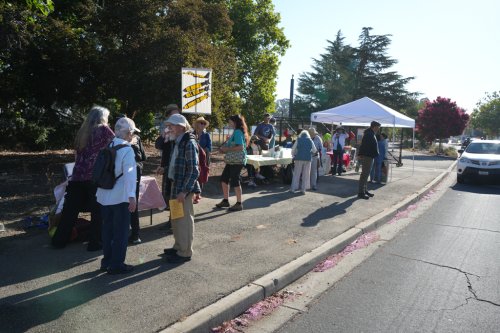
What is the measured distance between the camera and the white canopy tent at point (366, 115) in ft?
49.3

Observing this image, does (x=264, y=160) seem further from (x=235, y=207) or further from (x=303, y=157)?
(x=235, y=207)

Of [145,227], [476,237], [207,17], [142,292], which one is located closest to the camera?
[142,292]

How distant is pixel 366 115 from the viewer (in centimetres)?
1539

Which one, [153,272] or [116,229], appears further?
[153,272]

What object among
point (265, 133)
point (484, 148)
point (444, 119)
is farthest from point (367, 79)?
point (265, 133)

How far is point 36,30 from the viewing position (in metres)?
10.1

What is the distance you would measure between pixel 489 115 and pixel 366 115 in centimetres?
5537

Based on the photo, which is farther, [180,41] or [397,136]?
[397,136]

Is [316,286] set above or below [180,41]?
below

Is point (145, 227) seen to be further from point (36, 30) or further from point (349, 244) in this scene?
point (36, 30)

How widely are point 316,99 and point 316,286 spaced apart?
49685 millimetres

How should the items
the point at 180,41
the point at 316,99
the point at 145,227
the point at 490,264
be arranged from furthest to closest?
the point at 316,99, the point at 180,41, the point at 145,227, the point at 490,264

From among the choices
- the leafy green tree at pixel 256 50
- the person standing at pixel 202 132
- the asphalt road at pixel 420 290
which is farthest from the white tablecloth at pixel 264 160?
the leafy green tree at pixel 256 50

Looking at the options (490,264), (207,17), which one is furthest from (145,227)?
(207,17)
